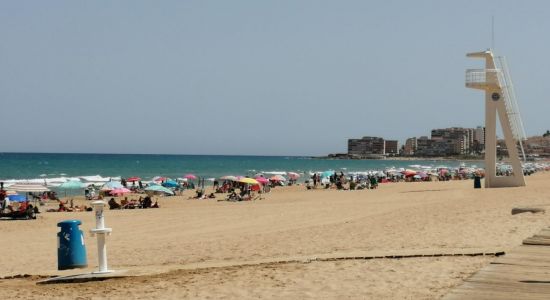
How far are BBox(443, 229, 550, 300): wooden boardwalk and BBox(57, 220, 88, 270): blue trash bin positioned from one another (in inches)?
240

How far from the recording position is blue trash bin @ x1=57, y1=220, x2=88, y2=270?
34.5ft

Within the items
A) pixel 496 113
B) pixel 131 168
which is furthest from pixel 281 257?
pixel 131 168

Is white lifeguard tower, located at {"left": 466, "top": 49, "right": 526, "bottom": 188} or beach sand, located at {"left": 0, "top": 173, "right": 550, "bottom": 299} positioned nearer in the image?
beach sand, located at {"left": 0, "top": 173, "right": 550, "bottom": 299}

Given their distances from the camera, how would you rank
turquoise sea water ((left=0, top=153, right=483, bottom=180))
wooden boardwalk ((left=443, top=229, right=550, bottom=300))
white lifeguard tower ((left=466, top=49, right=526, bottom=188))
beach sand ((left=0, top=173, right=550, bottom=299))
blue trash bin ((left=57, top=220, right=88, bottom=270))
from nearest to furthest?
1. wooden boardwalk ((left=443, top=229, right=550, bottom=300))
2. beach sand ((left=0, top=173, right=550, bottom=299))
3. blue trash bin ((left=57, top=220, right=88, bottom=270))
4. white lifeguard tower ((left=466, top=49, right=526, bottom=188))
5. turquoise sea water ((left=0, top=153, right=483, bottom=180))

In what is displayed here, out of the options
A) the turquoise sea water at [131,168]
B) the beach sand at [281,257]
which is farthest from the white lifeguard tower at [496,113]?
the turquoise sea water at [131,168]

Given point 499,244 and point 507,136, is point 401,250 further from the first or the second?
point 507,136

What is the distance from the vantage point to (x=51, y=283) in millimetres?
8805

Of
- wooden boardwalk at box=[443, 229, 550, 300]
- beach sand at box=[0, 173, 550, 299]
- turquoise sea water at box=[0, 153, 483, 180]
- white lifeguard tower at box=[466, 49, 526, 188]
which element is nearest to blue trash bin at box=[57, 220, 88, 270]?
beach sand at box=[0, 173, 550, 299]

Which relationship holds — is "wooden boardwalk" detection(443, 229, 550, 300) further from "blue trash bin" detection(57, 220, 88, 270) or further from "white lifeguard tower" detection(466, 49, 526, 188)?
"white lifeguard tower" detection(466, 49, 526, 188)

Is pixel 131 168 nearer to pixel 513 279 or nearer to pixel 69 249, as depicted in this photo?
pixel 69 249

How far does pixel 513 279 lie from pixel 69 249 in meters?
6.63

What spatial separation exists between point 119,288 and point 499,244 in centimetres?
539

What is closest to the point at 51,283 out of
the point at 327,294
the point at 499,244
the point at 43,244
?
the point at 327,294

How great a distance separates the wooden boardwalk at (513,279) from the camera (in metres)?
5.78
